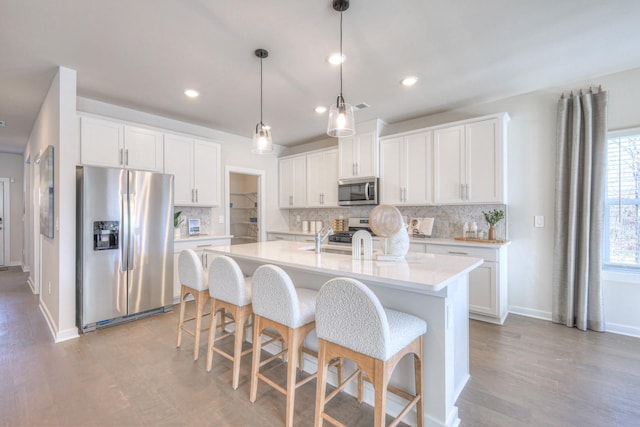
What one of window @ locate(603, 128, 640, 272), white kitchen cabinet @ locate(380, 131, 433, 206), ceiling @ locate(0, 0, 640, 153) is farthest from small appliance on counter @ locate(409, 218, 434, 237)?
window @ locate(603, 128, 640, 272)

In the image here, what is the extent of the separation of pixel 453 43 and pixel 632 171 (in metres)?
2.39

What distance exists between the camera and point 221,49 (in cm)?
248

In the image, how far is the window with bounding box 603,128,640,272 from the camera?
296cm

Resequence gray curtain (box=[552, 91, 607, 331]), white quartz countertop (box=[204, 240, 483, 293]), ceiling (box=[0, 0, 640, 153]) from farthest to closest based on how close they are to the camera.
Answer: gray curtain (box=[552, 91, 607, 331]) → ceiling (box=[0, 0, 640, 153]) → white quartz countertop (box=[204, 240, 483, 293])

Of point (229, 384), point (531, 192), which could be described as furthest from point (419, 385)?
point (531, 192)

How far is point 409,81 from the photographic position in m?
3.10

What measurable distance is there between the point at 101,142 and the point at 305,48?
2.65 metres

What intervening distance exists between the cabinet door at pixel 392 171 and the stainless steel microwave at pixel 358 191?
0.13 meters

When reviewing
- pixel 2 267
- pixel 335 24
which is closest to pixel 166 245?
pixel 335 24

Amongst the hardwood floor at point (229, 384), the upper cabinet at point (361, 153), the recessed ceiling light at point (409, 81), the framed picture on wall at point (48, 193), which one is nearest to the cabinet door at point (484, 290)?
the hardwood floor at point (229, 384)

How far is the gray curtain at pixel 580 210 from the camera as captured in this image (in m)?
2.95

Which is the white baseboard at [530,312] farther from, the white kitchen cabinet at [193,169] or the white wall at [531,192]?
the white kitchen cabinet at [193,169]

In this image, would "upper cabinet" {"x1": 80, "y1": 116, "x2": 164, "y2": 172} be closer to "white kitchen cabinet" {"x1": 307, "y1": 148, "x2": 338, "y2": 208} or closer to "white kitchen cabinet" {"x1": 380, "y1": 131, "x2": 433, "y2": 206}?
"white kitchen cabinet" {"x1": 307, "y1": 148, "x2": 338, "y2": 208}

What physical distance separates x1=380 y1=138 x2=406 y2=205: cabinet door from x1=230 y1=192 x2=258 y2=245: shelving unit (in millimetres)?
3705
